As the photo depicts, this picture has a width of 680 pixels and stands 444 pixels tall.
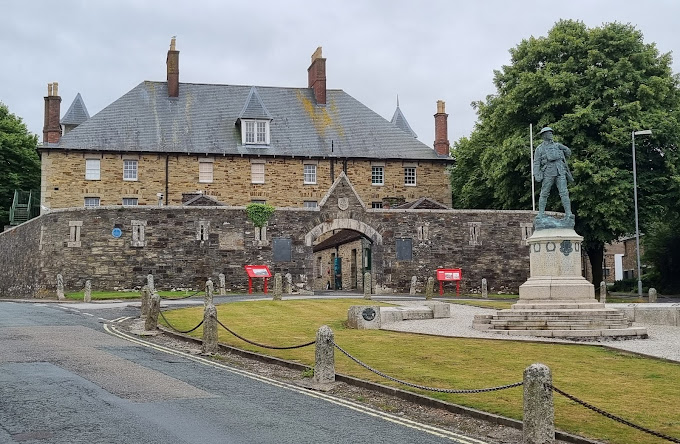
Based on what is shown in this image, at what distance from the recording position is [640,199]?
139ft

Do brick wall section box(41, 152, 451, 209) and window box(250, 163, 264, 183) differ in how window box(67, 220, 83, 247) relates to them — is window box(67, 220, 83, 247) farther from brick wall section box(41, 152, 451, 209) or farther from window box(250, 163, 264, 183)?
window box(250, 163, 264, 183)

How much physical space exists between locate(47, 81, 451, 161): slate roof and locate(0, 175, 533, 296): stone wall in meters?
8.43

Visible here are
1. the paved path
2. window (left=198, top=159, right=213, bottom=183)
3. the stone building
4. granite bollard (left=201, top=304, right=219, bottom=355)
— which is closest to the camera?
the paved path

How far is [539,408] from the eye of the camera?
9.22 metres

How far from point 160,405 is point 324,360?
129 inches

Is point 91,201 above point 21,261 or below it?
above

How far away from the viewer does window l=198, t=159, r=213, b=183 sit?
48.3 m

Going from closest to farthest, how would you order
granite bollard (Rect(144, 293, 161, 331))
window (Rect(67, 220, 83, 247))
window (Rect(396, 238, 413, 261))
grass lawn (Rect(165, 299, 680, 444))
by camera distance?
grass lawn (Rect(165, 299, 680, 444)) → granite bollard (Rect(144, 293, 161, 331)) → window (Rect(67, 220, 83, 247)) → window (Rect(396, 238, 413, 261))

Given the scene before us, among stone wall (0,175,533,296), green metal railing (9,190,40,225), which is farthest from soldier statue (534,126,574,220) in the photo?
green metal railing (9,190,40,225)

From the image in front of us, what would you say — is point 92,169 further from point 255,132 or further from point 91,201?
point 255,132

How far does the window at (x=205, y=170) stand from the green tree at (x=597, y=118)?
1768 centimetres

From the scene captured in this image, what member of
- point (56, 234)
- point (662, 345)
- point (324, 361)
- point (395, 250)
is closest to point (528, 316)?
point (662, 345)

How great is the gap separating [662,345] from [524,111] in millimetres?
30044

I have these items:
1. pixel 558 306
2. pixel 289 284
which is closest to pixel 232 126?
pixel 289 284
